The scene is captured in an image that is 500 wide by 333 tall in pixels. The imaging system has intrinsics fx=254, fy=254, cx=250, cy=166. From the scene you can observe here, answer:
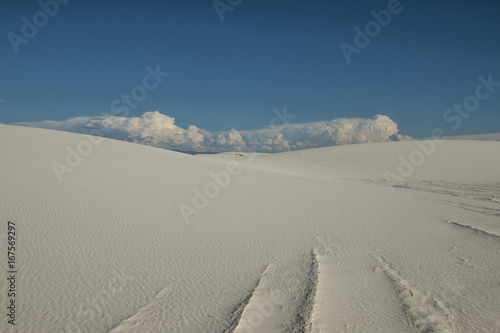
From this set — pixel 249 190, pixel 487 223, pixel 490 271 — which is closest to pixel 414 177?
pixel 487 223

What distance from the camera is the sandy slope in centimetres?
300

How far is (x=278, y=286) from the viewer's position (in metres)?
3.79

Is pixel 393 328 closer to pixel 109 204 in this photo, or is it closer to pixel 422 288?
pixel 422 288

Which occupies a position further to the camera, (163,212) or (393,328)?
(163,212)

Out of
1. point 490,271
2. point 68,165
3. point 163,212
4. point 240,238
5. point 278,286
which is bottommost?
point 490,271

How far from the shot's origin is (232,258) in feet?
15.7

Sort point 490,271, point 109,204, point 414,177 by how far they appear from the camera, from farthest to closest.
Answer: point 414,177 → point 109,204 → point 490,271

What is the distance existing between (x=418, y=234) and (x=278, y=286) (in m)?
4.55

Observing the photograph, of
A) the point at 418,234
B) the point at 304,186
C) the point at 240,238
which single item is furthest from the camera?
the point at 304,186

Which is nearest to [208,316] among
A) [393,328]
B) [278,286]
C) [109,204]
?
[278,286]

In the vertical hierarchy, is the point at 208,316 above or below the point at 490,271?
above

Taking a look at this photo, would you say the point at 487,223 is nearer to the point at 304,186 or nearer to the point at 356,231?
the point at 356,231

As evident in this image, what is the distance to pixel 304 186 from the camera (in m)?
13.0

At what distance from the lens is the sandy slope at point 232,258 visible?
9.84 ft
